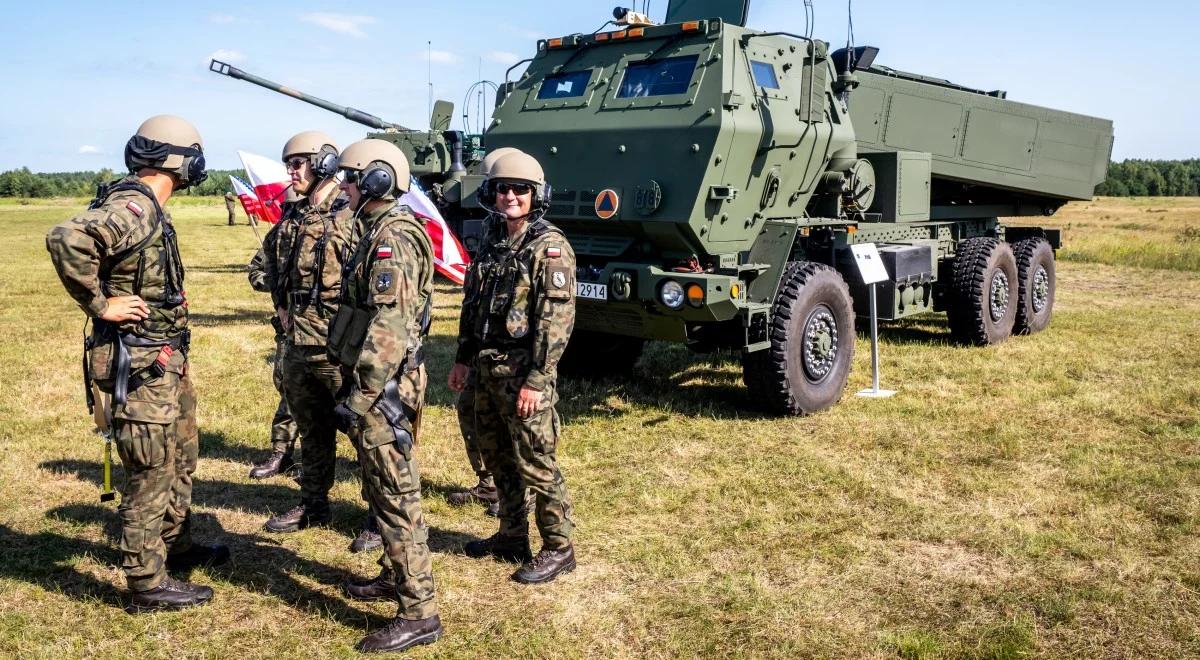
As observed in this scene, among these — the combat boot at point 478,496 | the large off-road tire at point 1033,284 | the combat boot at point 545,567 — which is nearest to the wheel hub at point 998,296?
the large off-road tire at point 1033,284

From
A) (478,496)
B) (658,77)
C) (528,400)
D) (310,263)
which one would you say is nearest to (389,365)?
(528,400)

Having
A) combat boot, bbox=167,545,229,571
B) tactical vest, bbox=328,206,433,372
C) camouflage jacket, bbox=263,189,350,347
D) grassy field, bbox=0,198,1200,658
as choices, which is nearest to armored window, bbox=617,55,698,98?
grassy field, bbox=0,198,1200,658

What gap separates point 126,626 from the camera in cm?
395

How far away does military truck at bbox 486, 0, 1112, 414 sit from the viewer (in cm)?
646

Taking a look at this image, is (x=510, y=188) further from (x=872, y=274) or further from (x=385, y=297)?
(x=872, y=274)

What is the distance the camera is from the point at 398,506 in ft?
11.9

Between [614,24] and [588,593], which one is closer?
[588,593]

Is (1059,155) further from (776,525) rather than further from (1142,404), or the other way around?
(776,525)

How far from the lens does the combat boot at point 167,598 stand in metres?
4.03

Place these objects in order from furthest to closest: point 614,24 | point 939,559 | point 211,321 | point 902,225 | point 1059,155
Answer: point 211,321
point 1059,155
point 902,225
point 614,24
point 939,559

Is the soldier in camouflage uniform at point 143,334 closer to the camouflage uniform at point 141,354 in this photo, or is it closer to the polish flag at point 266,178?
the camouflage uniform at point 141,354

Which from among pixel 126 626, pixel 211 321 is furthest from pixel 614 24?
pixel 211 321

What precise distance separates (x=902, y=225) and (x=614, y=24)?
3251mm

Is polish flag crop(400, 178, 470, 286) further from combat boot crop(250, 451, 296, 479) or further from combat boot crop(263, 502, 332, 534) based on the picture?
combat boot crop(263, 502, 332, 534)
